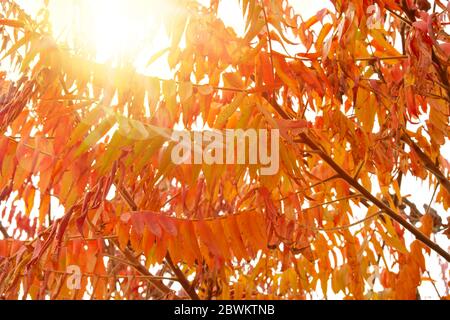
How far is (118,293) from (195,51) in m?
2.58

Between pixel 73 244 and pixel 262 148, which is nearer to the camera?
pixel 262 148

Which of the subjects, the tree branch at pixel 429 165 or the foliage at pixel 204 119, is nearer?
the foliage at pixel 204 119

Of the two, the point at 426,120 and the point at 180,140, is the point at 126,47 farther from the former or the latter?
the point at 426,120

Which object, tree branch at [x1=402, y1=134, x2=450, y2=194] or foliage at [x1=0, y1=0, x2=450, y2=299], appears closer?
foliage at [x1=0, y1=0, x2=450, y2=299]

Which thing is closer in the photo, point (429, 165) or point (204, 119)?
point (204, 119)

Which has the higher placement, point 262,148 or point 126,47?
point 126,47

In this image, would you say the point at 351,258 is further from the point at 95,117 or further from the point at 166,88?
the point at 95,117

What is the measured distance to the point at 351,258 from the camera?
313cm
